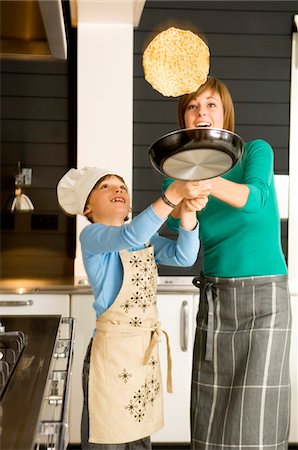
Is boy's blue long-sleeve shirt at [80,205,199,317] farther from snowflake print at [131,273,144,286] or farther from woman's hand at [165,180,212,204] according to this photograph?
woman's hand at [165,180,212,204]

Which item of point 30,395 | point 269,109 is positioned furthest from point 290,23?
point 30,395

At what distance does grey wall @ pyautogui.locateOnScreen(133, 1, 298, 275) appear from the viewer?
4.08 m

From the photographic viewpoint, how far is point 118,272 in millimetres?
2398

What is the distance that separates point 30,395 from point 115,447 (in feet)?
3.25

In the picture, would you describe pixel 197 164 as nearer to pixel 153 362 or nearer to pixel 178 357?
pixel 153 362

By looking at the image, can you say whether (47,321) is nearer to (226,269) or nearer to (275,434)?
(226,269)

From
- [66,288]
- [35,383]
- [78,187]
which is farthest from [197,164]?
[66,288]

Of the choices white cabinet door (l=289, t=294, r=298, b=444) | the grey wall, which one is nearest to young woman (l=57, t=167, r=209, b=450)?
white cabinet door (l=289, t=294, r=298, b=444)

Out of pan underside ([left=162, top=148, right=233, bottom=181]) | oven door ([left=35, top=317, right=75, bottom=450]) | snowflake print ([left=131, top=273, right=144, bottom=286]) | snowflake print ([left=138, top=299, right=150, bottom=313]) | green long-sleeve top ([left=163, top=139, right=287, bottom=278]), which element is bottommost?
oven door ([left=35, top=317, right=75, bottom=450])

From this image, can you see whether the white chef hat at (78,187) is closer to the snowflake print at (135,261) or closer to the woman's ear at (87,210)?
the woman's ear at (87,210)

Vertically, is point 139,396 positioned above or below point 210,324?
below

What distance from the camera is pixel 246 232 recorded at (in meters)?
2.29

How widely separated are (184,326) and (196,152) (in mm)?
1924

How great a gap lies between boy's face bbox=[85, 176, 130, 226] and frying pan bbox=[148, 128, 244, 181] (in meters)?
0.65
